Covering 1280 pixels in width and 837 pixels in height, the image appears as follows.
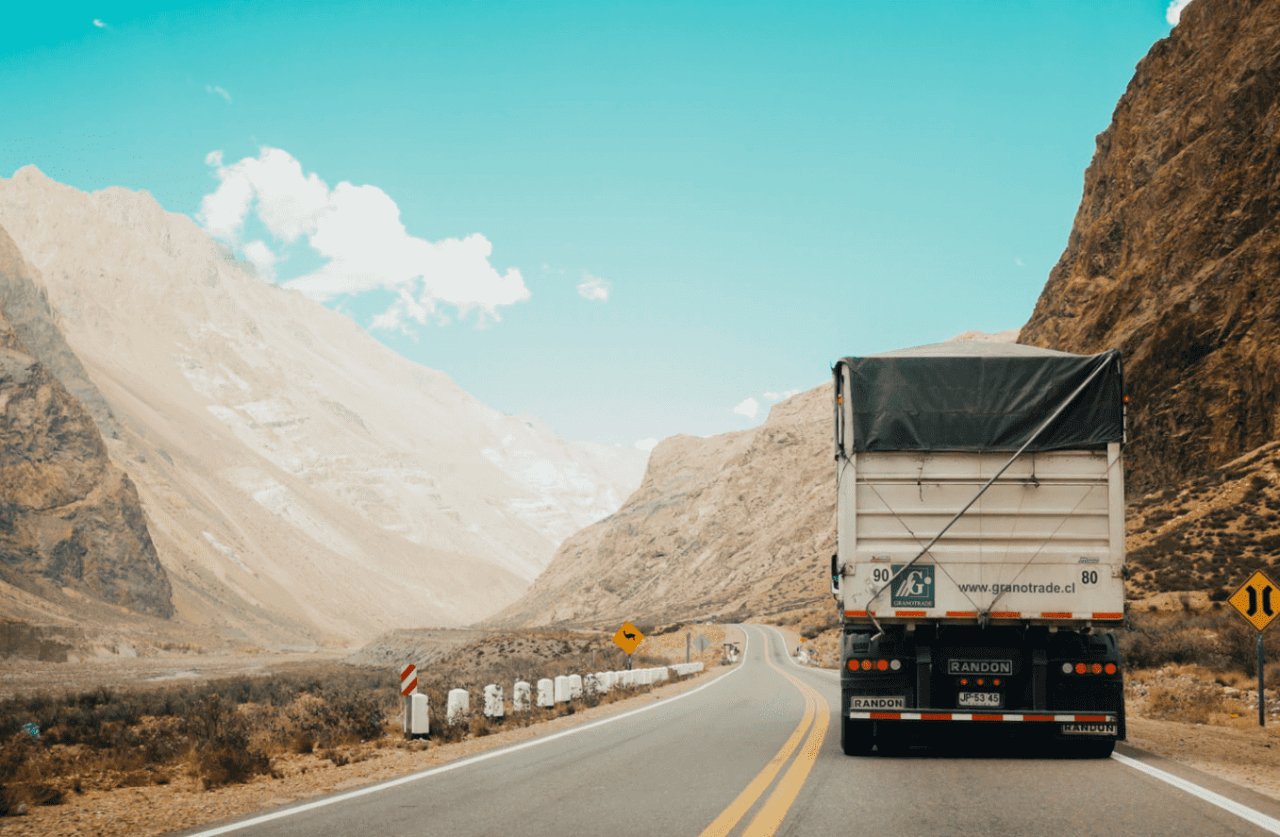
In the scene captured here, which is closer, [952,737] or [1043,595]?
[1043,595]

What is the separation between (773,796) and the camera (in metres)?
9.17

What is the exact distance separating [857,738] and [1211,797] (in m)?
3.76

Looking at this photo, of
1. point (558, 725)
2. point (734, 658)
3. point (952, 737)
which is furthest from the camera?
point (734, 658)

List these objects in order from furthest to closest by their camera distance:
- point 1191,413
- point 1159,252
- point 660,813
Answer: point 1159,252
point 1191,413
point 660,813

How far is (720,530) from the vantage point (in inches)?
5138

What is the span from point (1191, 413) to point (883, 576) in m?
41.2

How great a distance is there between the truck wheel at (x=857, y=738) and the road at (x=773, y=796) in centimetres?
20

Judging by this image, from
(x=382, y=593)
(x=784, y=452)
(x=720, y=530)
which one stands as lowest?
(x=382, y=593)

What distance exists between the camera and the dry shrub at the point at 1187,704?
1827cm

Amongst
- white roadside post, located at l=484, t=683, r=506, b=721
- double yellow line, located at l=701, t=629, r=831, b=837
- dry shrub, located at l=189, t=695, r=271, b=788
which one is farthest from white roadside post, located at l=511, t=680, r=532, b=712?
double yellow line, located at l=701, t=629, r=831, b=837

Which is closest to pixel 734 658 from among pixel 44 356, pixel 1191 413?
pixel 1191 413

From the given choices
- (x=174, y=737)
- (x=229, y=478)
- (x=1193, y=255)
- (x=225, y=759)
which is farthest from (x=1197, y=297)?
(x=229, y=478)

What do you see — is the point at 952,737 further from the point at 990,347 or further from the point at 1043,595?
the point at 990,347

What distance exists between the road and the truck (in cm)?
66
